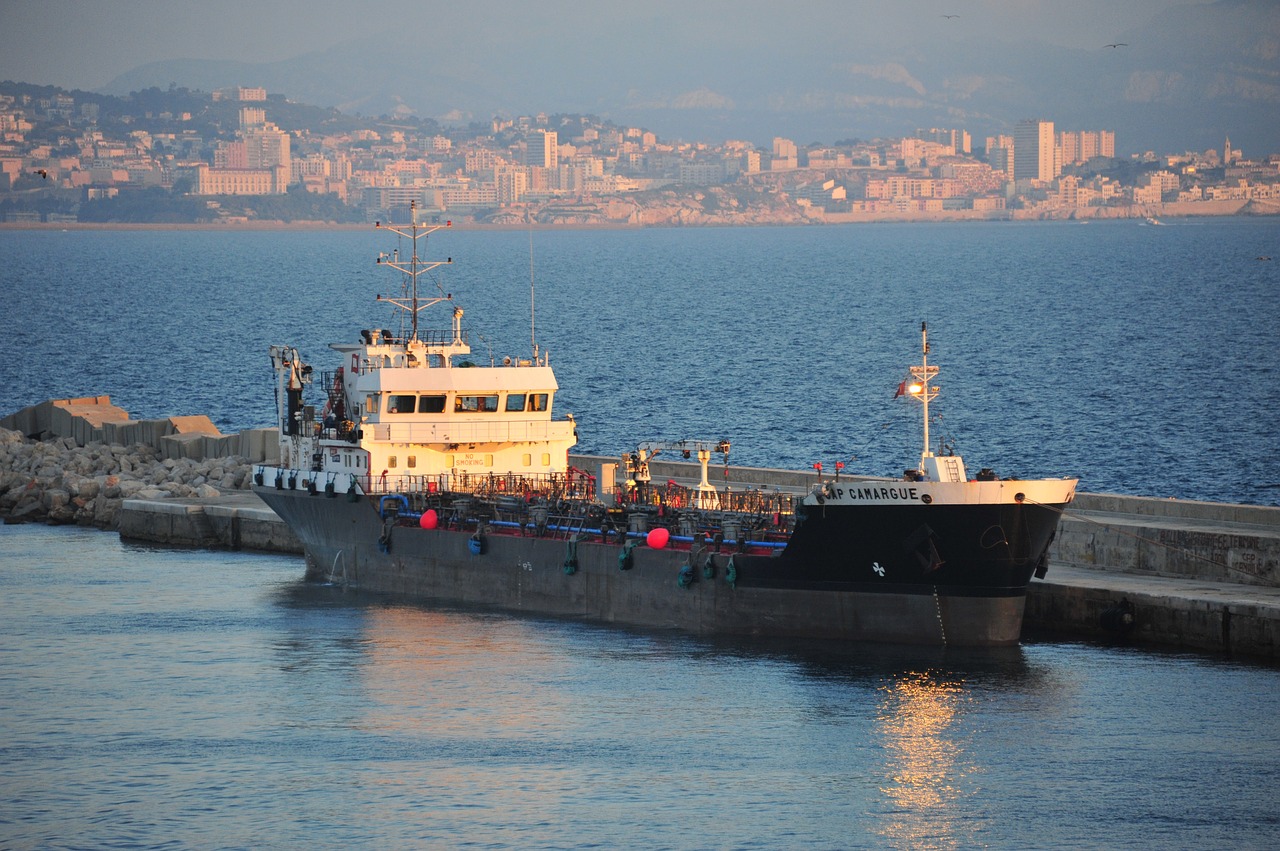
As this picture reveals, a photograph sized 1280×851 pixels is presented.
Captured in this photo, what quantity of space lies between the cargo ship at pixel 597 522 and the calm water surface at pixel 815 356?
63.7 ft

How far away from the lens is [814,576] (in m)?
33.4

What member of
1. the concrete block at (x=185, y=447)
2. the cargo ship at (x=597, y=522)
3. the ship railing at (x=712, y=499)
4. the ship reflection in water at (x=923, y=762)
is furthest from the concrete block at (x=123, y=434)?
the ship reflection in water at (x=923, y=762)

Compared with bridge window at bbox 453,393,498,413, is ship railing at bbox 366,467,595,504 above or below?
below

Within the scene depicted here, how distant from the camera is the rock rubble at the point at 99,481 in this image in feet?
172

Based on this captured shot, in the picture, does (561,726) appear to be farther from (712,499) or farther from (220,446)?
(220,446)

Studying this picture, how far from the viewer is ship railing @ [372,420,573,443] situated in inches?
1625

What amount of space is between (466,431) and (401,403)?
1554 millimetres

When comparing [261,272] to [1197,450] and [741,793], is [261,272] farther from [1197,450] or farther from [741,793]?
[741,793]

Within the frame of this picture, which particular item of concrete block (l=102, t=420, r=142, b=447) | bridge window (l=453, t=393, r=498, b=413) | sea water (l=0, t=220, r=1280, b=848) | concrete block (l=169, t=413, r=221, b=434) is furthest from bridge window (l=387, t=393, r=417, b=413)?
concrete block (l=102, t=420, r=142, b=447)

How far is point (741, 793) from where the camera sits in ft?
84.1

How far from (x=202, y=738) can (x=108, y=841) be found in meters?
4.78

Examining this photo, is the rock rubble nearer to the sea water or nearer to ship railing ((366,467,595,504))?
the sea water

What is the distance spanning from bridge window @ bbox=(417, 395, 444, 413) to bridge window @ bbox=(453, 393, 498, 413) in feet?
1.03

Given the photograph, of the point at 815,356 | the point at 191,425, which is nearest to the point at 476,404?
the point at 191,425
